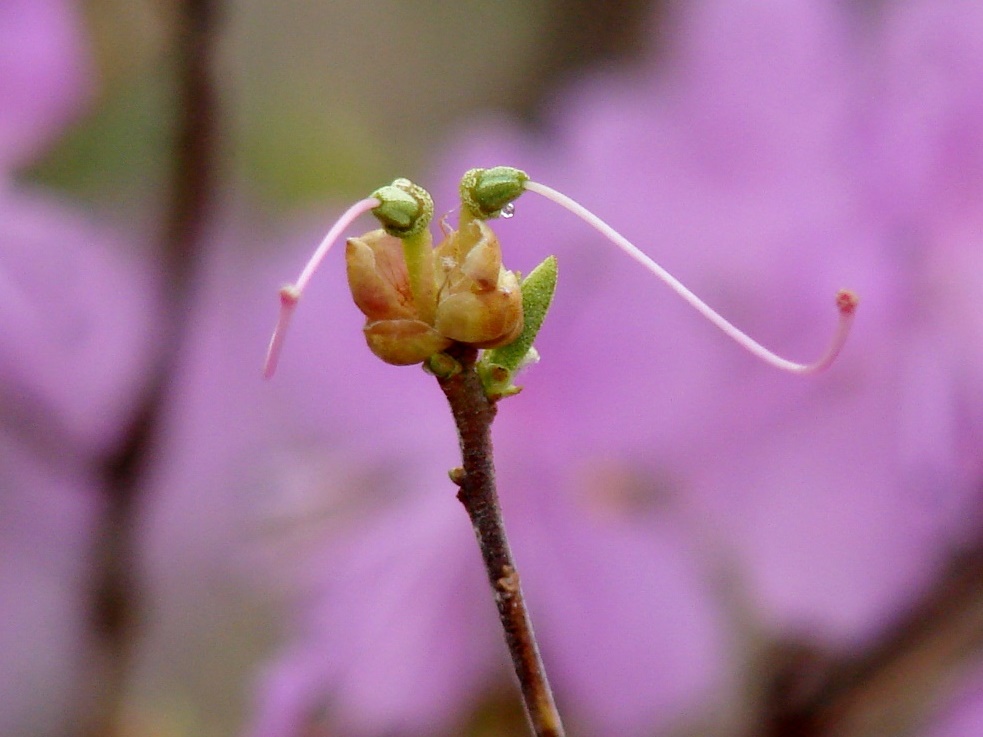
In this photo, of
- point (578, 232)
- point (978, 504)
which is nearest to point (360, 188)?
point (578, 232)

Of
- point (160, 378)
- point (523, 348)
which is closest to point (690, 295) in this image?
point (523, 348)

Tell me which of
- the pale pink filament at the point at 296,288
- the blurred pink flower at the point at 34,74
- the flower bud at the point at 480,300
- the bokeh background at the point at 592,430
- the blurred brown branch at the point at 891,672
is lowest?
the blurred brown branch at the point at 891,672

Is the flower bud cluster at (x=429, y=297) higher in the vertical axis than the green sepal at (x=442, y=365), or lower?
higher

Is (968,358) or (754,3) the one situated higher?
(754,3)

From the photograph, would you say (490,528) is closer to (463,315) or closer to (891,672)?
(463,315)

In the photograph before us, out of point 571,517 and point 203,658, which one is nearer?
point 571,517

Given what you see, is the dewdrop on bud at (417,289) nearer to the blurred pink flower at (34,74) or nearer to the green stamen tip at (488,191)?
the green stamen tip at (488,191)

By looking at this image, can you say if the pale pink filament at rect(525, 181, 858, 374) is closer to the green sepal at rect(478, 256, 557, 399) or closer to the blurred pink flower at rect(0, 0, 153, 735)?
the green sepal at rect(478, 256, 557, 399)

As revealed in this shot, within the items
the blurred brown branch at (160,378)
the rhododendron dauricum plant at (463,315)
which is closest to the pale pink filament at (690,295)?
the rhododendron dauricum plant at (463,315)

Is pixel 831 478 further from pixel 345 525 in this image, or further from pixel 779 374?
pixel 345 525
